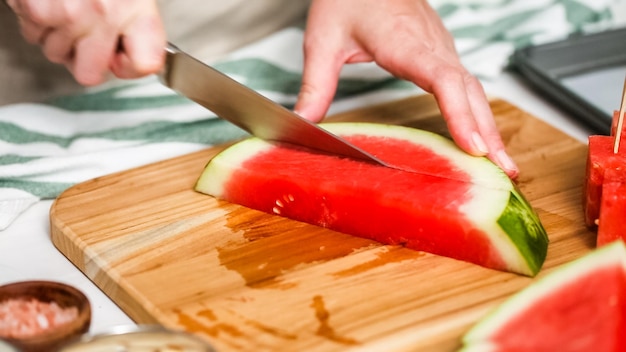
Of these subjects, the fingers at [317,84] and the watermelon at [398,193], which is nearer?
the watermelon at [398,193]

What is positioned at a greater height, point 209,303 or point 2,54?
point 2,54

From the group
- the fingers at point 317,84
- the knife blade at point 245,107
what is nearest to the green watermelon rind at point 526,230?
the knife blade at point 245,107

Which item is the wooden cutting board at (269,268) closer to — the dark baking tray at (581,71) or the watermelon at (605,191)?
the watermelon at (605,191)

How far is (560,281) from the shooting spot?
1775 mm

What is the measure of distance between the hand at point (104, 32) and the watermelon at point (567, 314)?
0.92 meters

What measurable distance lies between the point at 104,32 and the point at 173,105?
747 mm

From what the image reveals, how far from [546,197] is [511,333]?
2.23 feet

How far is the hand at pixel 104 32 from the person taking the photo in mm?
2023

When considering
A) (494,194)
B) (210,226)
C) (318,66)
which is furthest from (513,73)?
(210,226)

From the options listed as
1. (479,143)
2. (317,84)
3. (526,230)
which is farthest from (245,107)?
(526,230)

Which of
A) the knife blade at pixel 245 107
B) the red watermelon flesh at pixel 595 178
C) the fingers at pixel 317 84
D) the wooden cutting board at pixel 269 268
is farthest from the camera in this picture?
the fingers at pixel 317 84

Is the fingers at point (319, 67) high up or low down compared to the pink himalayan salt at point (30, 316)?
up

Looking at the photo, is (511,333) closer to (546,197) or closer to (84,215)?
(546,197)

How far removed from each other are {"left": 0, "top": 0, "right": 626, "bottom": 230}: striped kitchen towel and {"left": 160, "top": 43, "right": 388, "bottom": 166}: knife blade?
281mm
